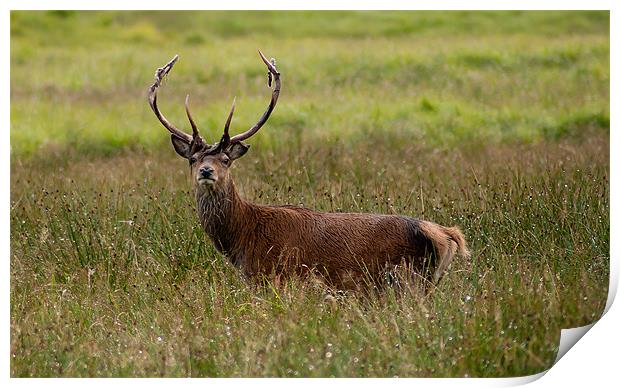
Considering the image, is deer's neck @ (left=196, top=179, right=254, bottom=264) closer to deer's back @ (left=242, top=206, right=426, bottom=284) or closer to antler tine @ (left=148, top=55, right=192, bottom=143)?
deer's back @ (left=242, top=206, right=426, bottom=284)

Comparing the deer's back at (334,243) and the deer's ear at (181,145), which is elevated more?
the deer's ear at (181,145)

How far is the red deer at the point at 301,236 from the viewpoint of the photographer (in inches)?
232

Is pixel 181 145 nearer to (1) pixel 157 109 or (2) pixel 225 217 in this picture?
(1) pixel 157 109

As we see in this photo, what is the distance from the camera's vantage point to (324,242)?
5.96 meters

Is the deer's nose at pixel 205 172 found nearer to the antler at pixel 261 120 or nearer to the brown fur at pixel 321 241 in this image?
the brown fur at pixel 321 241

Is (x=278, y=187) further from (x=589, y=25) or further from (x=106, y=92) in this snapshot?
(x=106, y=92)

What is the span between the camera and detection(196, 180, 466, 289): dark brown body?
5898mm

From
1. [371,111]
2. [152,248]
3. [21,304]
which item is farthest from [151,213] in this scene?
[371,111]

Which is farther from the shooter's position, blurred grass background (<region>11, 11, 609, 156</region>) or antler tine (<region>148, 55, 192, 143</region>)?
blurred grass background (<region>11, 11, 609, 156</region>)

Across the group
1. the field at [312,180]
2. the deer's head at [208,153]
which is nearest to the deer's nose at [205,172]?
the deer's head at [208,153]

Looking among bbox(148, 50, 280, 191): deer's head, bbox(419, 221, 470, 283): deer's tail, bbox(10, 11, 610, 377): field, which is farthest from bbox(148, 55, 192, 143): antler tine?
bbox(419, 221, 470, 283): deer's tail

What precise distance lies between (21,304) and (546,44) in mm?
4532

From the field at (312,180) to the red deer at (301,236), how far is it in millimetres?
167

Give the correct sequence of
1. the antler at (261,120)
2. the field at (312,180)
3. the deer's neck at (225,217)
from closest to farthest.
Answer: the field at (312,180), the antler at (261,120), the deer's neck at (225,217)
